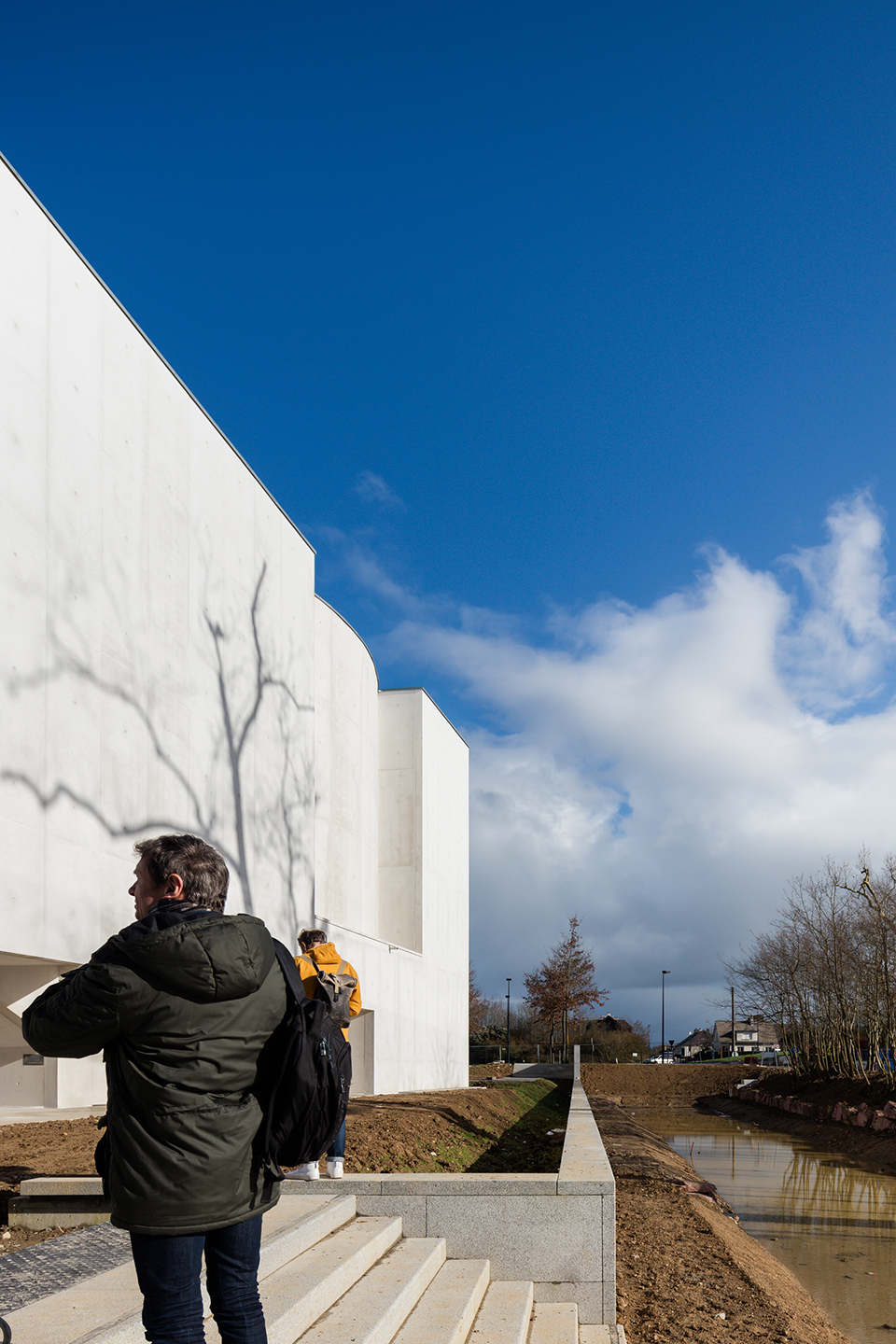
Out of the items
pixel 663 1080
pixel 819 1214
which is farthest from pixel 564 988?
pixel 819 1214

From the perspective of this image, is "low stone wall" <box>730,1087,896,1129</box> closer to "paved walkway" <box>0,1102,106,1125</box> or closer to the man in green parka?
"paved walkway" <box>0,1102,106,1125</box>

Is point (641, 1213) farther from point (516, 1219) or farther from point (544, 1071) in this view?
point (544, 1071)

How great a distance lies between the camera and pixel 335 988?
→ 23.1ft

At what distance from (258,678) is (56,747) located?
630 centimetres

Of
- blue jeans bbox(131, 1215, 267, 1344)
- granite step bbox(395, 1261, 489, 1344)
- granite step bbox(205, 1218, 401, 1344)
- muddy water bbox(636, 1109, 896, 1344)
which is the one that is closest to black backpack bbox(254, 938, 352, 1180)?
blue jeans bbox(131, 1215, 267, 1344)

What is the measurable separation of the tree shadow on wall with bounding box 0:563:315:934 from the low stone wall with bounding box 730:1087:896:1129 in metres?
13.5

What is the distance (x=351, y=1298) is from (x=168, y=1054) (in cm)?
343

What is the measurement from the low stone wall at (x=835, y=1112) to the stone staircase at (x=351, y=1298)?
61.5ft

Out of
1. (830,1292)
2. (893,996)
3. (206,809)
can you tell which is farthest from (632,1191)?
(893,996)

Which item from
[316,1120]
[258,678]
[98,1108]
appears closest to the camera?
[316,1120]

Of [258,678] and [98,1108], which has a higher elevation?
[258,678]

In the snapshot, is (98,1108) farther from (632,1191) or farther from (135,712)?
(632,1191)

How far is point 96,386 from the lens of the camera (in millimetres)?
13383

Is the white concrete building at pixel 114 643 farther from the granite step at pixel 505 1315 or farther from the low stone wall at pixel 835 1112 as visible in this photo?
the low stone wall at pixel 835 1112
